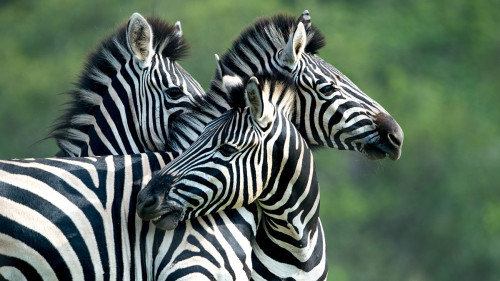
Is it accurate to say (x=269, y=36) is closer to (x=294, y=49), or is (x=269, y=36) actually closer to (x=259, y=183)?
(x=294, y=49)

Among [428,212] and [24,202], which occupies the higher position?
[428,212]

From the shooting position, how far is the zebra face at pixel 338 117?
823cm

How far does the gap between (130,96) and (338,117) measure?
229 cm

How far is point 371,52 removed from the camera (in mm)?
44969

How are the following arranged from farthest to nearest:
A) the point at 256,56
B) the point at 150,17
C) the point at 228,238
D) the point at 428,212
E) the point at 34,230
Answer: the point at 428,212, the point at 150,17, the point at 256,56, the point at 228,238, the point at 34,230

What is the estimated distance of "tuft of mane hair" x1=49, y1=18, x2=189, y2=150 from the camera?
9.01 metres

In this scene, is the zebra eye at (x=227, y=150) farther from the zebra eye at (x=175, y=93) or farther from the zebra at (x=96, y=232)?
the zebra eye at (x=175, y=93)

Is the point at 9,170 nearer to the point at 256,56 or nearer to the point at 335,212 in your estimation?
the point at 256,56

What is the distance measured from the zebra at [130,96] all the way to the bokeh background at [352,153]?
20.0 metres

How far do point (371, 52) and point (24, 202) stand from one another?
1561 inches

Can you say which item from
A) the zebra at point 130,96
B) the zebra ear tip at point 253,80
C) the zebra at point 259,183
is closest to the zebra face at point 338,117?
the zebra at point 259,183

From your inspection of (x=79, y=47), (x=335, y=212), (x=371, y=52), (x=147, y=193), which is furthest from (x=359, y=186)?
(x=147, y=193)

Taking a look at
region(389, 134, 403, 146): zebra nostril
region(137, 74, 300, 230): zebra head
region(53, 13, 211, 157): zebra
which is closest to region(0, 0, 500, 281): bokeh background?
region(53, 13, 211, 157): zebra

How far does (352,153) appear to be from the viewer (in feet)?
99.8
